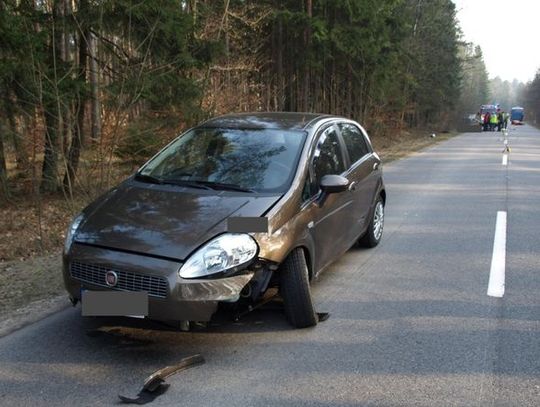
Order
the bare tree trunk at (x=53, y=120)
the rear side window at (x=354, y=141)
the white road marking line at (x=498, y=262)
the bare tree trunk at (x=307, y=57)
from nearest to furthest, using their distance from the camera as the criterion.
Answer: the white road marking line at (x=498, y=262)
the rear side window at (x=354, y=141)
the bare tree trunk at (x=53, y=120)
the bare tree trunk at (x=307, y=57)

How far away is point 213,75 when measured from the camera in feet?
53.3

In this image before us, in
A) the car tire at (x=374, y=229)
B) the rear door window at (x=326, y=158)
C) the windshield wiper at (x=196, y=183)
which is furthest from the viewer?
the car tire at (x=374, y=229)

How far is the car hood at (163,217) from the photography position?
4.01m

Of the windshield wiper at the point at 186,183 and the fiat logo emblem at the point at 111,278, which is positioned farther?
the windshield wiper at the point at 186,183

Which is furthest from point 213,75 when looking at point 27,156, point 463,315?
point 463,315

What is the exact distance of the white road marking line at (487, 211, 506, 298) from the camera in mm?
5652

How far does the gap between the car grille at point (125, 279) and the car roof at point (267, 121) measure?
234 cm

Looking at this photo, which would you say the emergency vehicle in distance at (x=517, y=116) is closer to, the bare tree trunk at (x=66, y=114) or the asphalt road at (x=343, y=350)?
the bare tree trunk at (x=66, y=114)

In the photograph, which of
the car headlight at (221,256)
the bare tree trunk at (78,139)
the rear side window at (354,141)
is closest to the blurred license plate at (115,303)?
the car headlight at (221,256)

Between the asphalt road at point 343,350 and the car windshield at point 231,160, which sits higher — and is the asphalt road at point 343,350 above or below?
below

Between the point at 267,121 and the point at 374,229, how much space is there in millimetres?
2312

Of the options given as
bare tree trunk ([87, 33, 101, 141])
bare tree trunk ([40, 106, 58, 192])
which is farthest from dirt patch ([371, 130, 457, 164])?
bare tree trunk ([40, 106, 58, 192])

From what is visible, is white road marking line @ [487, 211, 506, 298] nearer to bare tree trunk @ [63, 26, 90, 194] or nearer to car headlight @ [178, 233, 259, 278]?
car headlight @ [178, 233, 259, 278]

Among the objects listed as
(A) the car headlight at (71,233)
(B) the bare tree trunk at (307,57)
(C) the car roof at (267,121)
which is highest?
(B) the bare tree trunk at (307,57)
